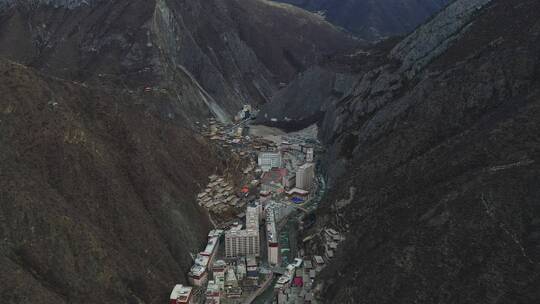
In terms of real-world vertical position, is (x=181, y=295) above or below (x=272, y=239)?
below

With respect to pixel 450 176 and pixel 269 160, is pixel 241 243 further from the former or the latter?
pixel 269 160

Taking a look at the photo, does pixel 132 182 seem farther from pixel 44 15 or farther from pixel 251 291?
pixel 44 15

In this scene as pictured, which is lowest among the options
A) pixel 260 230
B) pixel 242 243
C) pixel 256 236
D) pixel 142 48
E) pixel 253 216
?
pixel 260 230

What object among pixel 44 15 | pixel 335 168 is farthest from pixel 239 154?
pixel 44 15

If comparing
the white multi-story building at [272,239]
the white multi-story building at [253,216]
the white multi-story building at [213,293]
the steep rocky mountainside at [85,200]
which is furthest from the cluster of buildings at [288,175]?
the white multi-story building at [213,293]

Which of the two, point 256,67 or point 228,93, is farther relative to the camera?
point 256,67

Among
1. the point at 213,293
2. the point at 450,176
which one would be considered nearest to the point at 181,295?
the point at 213,293
